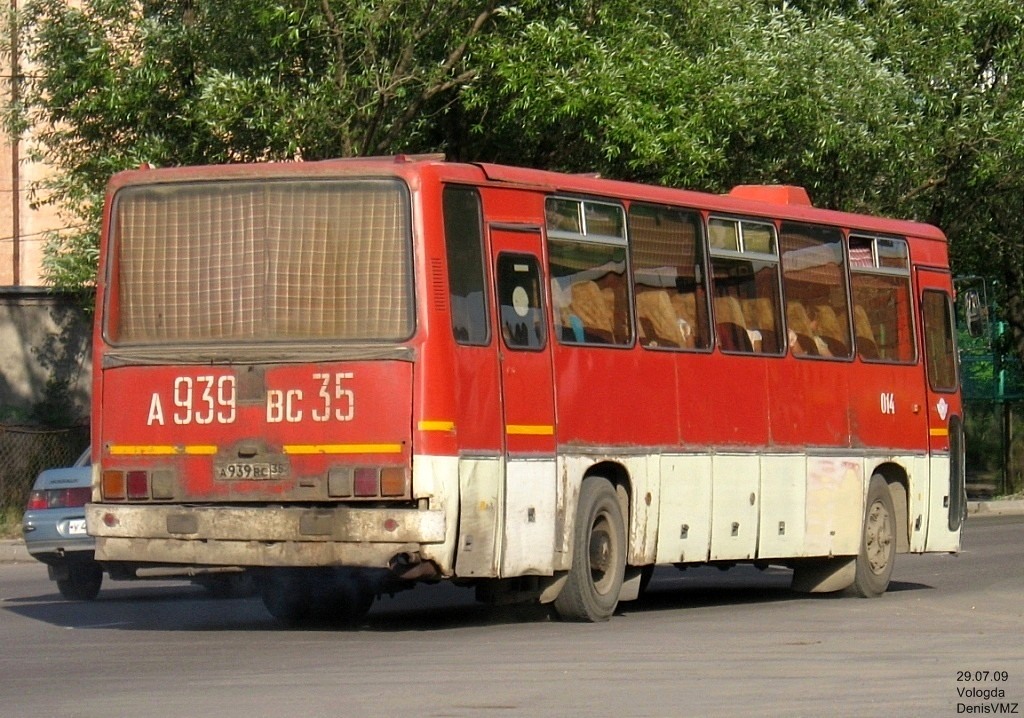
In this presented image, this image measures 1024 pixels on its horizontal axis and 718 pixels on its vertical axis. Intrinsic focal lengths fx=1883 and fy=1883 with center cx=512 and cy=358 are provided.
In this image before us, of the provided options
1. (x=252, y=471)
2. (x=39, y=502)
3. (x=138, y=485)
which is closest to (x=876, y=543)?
(x=252, y=471)

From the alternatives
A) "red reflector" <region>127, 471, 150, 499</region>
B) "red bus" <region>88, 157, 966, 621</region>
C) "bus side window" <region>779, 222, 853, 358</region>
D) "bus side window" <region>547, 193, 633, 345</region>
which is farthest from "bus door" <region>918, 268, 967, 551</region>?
"red reflector" <region>127, 471, 150, 499</region>

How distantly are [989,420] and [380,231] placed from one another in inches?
1260

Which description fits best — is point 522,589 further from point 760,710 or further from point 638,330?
point 760,710

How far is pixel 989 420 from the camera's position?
4188cm

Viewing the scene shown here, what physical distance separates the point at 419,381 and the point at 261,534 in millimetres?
1421

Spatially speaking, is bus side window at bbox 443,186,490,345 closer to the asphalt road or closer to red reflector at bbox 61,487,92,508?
the asphalt road

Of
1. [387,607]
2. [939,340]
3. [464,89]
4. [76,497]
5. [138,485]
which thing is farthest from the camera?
[464,89]

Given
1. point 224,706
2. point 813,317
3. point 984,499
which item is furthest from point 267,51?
point 984,499

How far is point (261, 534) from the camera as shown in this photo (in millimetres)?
11953

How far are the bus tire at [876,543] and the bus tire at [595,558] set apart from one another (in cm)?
369

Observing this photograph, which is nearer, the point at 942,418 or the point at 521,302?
the point at 521,302

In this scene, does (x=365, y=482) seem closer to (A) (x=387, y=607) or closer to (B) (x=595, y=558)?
(B) (x=595, y=558)

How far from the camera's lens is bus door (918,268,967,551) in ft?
57.5

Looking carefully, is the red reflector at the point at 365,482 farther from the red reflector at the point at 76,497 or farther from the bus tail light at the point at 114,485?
the red reflector at the point at 76,497
